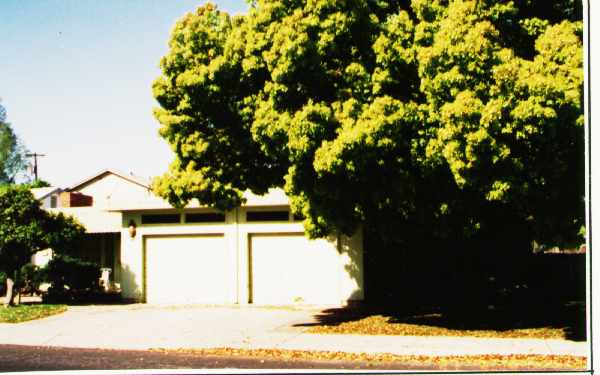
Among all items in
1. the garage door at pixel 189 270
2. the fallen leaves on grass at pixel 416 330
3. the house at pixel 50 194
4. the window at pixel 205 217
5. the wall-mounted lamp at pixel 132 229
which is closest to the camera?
the fallen leaves on grass at pixel 416 330

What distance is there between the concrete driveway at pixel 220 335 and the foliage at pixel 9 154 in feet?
113

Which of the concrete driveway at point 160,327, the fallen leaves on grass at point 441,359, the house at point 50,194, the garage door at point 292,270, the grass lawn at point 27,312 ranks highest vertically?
the house at point 50,194

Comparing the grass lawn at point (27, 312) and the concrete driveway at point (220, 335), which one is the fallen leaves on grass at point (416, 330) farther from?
the grass lawn at point (27, 312)

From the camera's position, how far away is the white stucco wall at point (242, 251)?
1816 cm

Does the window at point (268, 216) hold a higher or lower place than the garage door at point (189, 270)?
higher

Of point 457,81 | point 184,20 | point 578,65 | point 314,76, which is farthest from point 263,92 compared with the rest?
point 578,65

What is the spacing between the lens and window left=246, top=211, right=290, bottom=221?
19047 millimetres

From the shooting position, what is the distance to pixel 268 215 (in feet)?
62.9

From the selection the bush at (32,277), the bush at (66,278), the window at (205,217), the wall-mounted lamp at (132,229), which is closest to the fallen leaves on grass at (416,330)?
the window at (205,217)

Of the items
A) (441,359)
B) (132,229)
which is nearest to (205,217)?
(132,229)

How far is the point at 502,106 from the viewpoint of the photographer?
971cm

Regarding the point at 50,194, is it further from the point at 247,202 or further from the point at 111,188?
the point at 247,202

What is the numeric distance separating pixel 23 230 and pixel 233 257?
661 centimetres

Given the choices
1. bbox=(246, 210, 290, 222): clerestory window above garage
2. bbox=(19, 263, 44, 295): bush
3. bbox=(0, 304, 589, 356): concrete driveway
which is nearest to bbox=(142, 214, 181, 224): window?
bbox=(246, 210, 290, 222): clerestory window above garage
